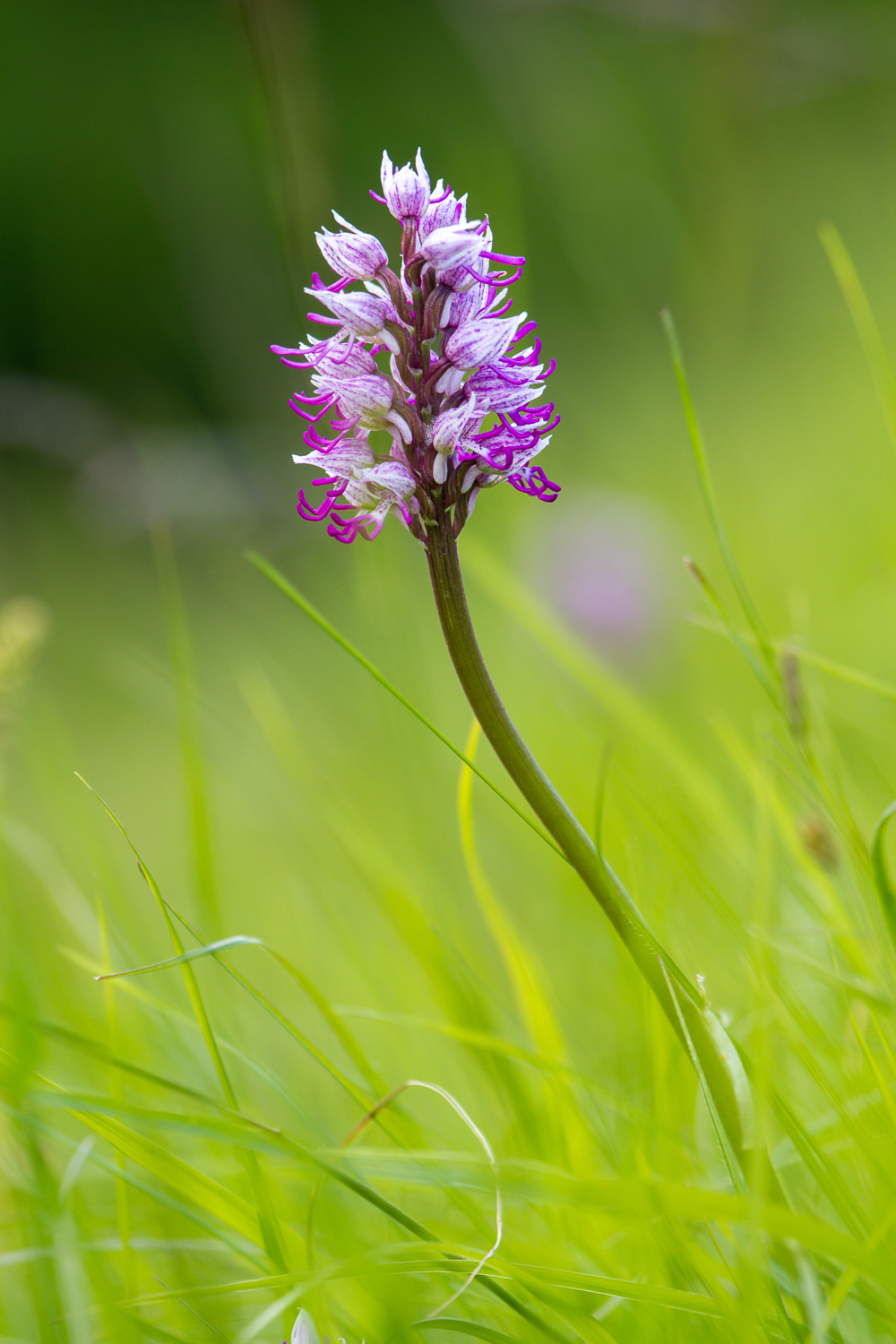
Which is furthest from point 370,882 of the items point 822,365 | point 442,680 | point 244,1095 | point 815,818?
point 822,365

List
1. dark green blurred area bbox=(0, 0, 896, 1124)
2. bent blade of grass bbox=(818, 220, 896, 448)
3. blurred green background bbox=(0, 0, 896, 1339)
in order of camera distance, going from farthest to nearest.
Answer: dark green blurred area bbox=(0, 0, 896, 1124) < blurred green background bbox=(0, 0, 896, 1339) < bent blade of grass bbox=(818, 220, 896, 448)

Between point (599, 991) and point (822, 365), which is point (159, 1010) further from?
point (822, 365)

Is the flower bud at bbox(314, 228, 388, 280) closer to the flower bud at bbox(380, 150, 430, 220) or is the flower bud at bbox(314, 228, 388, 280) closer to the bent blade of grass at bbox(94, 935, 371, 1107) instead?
the flower bud at bbox(380, 150, 430, 220)

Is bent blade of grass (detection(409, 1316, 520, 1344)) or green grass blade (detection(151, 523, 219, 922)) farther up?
green grass blade (detection(151, 523, 219, 922))

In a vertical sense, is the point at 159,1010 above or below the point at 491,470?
below

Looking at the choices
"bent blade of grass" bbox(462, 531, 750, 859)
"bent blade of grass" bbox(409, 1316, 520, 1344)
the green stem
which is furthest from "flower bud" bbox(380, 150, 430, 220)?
"bent blade of grass" bbox(409, 1316, 520, 1344)

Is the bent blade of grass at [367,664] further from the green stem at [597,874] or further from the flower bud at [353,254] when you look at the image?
the flower bud at [353,254]
